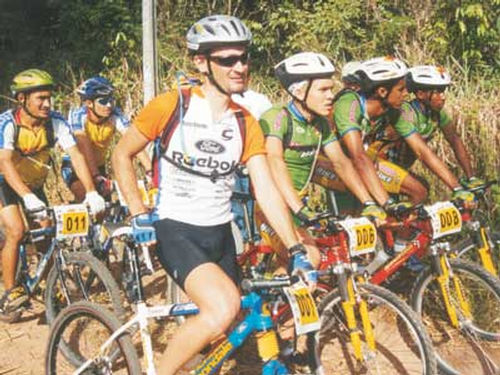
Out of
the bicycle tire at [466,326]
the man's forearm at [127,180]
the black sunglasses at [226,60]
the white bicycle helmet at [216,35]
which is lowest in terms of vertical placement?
the bicycle tire at [466,326]

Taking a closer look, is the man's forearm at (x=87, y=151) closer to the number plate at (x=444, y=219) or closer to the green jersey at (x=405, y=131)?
the green jersey at (x=405, y=131)

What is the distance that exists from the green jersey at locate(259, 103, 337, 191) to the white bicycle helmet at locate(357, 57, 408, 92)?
577 mm

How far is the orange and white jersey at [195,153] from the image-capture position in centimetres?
325

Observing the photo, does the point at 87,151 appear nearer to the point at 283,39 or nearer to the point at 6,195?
the point at 6,195

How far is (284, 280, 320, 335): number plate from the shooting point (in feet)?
9.56

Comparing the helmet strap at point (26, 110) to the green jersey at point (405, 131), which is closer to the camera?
the green jersey at point (405, 131)

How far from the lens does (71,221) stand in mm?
4594

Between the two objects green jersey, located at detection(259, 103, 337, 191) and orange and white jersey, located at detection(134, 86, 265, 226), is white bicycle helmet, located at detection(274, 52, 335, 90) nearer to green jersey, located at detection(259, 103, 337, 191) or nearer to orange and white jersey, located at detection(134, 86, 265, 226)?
green jersey, located at detection(259, 103, 337, 191)

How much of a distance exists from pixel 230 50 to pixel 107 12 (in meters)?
8.83

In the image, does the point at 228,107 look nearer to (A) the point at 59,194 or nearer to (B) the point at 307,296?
(B) the point at 307,296

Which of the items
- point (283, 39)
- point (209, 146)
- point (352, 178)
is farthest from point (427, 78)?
point (283, 39)

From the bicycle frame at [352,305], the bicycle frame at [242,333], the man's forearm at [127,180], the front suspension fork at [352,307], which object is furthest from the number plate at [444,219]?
the man's forearm at [127,180]

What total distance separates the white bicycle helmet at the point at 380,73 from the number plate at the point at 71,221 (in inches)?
87.8

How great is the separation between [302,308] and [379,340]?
41.9 inches
